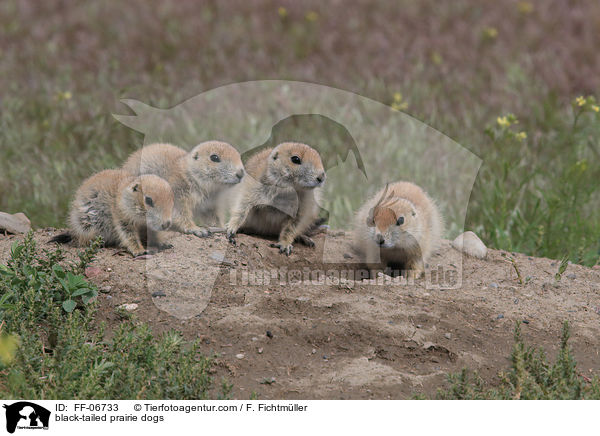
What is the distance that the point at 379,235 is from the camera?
5.37 meters

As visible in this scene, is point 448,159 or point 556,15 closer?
point 448,159

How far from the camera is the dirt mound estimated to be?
4070mm

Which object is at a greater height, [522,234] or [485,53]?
[485,53]

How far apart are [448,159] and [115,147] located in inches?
145

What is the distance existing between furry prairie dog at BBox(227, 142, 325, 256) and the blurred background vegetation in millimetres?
1851

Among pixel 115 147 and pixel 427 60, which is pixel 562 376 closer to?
pixel 115 147

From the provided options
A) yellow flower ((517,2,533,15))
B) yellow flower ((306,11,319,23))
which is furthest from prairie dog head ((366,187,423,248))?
yellow flower ((517,2,533,15))

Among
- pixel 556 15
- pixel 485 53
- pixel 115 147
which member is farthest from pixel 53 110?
pixel 556 15

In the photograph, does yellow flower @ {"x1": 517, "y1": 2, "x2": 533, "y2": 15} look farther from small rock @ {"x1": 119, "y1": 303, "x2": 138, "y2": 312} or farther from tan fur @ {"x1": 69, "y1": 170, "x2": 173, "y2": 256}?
small rock @ {"x1": 119, "y1": 303, "x2": 138, "y2": 312}

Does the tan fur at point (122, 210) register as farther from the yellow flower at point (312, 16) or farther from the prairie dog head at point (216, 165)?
the yellow flower at point (312, 16)

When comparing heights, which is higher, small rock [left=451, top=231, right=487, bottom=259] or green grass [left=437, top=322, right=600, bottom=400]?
small rock [left=451, top=231, right=487, bottom=259]

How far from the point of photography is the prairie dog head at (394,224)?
17.7 feet

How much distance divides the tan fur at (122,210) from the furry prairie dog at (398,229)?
154 cm

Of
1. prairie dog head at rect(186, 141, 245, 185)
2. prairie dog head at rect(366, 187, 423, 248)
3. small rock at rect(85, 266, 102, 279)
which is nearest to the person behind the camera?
small rock at rect(85, 266, 102, 279)
